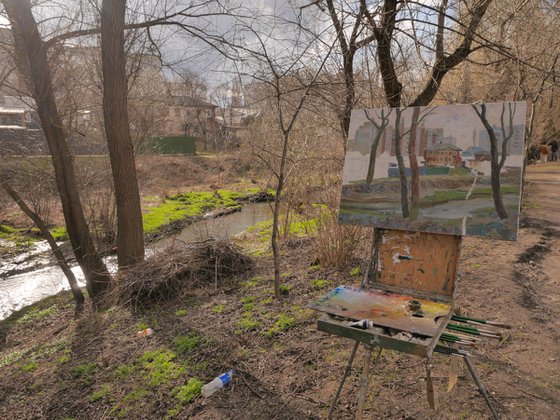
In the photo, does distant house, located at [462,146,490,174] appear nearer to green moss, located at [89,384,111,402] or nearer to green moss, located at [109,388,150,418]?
green moss, located at [109,388,150,418]

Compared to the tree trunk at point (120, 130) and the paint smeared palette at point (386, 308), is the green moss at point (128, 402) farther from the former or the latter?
the tree trunk at point (120, 130)

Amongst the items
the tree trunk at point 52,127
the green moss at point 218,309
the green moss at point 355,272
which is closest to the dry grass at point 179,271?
the green moss at point 218,309

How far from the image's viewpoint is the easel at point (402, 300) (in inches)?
80.9

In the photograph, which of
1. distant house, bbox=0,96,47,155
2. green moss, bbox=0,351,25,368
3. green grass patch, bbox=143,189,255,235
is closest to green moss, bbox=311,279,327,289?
green moss, bbox=0,351,25,368

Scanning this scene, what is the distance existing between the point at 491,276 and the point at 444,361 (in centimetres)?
228

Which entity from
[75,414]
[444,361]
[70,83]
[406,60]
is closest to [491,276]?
[444,361]

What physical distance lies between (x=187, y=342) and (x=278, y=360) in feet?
3.43

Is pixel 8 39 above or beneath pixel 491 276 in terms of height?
above

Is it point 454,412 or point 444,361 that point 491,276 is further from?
point 454,412

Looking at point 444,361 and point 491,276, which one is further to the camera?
point 491,276

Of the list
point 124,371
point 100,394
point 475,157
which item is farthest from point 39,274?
point 475,157

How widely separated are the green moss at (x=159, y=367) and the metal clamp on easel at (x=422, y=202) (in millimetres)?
1528

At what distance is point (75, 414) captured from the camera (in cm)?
313

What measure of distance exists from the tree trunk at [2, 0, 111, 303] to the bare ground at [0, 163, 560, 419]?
1321 millimetres
